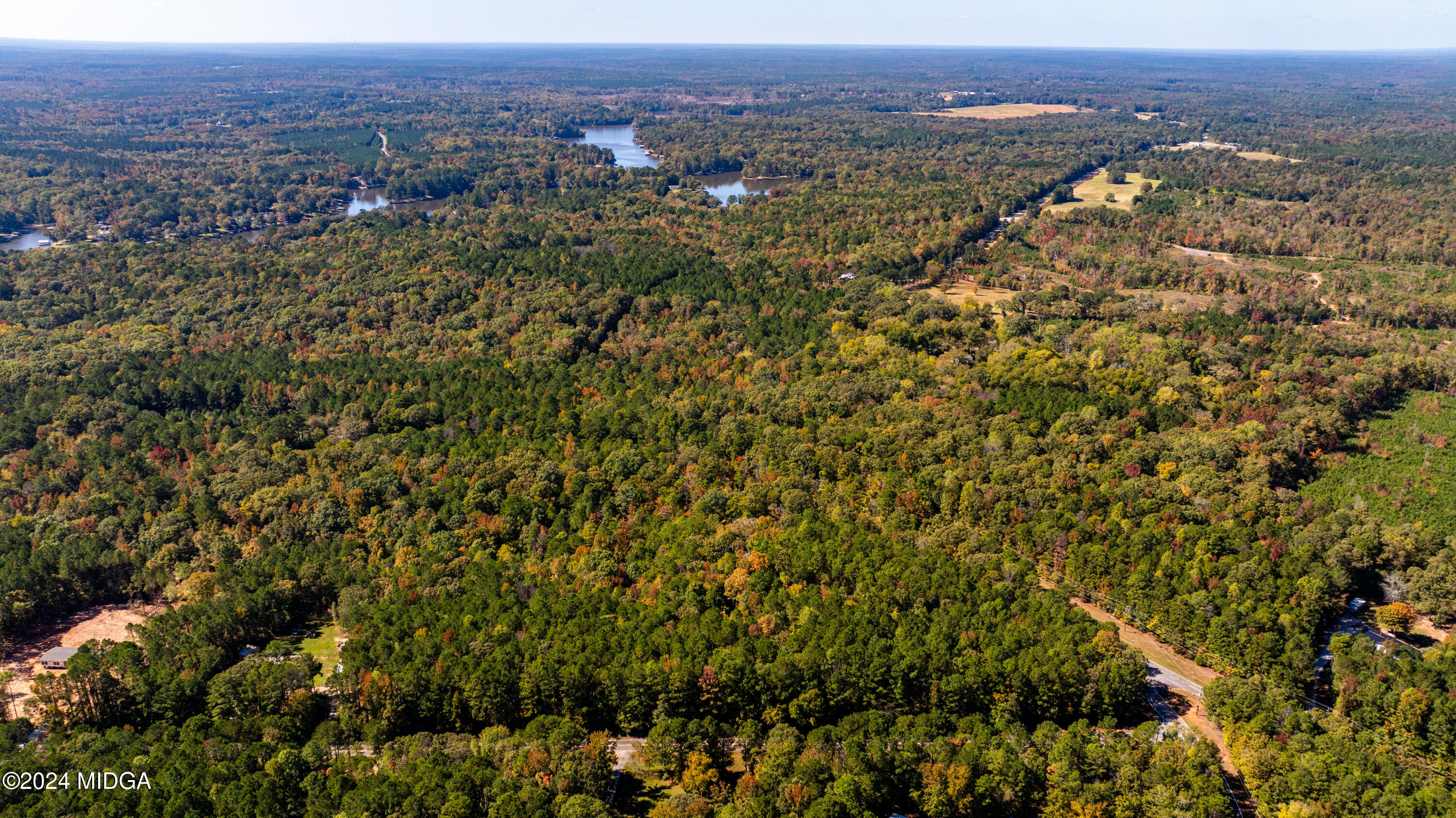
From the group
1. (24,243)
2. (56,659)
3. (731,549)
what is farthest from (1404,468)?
(24,243)

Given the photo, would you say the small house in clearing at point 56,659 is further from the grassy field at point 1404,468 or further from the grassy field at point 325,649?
the grassy field at point 1404,468

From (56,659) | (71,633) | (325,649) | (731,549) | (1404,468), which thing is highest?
(1404,468)

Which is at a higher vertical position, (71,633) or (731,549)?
(731,549)

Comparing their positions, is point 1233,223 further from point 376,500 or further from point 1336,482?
point 376,500

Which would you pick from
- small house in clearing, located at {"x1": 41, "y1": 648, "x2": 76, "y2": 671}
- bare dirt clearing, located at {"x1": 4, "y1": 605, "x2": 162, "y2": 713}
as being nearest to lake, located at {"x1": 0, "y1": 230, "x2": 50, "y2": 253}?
bare dirt clearing, located at {"x1": 4, "y1": 605, "x2": 162, "y2": 713}

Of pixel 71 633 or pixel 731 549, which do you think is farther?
pixel 731 549

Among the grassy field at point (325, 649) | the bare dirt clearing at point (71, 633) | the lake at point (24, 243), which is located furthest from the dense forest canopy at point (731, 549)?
the lake at point (24, 243)

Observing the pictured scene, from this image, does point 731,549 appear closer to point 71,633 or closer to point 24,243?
point 71,633

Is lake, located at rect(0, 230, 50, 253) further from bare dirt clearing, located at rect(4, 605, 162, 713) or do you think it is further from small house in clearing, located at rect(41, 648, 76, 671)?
small house in clearing, located at rect(41, 648, 76, 671)
